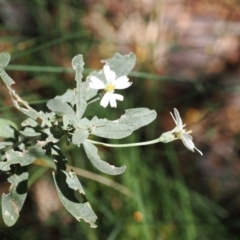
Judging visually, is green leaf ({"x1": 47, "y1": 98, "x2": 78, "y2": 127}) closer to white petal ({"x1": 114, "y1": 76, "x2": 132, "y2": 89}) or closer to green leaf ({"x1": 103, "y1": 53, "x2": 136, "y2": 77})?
white petal ({"x1": 114, "y1": 76, "x2": 132, "y2": 89})

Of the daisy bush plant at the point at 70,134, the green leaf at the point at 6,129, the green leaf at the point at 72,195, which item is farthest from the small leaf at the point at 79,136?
the green leaf at the point at 6,129

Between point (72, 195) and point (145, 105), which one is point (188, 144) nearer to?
point (72, 195)

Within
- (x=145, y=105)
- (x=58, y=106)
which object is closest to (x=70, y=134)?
(x=58, y=106)

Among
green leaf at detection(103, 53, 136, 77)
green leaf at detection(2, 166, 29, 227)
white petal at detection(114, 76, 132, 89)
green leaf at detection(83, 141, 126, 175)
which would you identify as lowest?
green leaf at detection(2, 166, 29, 227)

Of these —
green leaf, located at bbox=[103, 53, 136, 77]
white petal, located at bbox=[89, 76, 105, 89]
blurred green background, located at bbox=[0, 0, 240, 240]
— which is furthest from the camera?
blurred green background, located at bbox=[0, 0, 240, 240]

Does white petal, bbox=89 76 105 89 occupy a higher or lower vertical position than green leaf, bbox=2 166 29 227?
higher

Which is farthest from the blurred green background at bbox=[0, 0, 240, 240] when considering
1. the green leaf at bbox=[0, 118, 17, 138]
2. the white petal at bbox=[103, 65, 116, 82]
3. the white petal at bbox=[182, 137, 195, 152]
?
the white petal at bbox=[182, 137, 195, 152]

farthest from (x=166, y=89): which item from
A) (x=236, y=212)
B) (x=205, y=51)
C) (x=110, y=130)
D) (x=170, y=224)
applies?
(x=110, y=130)
